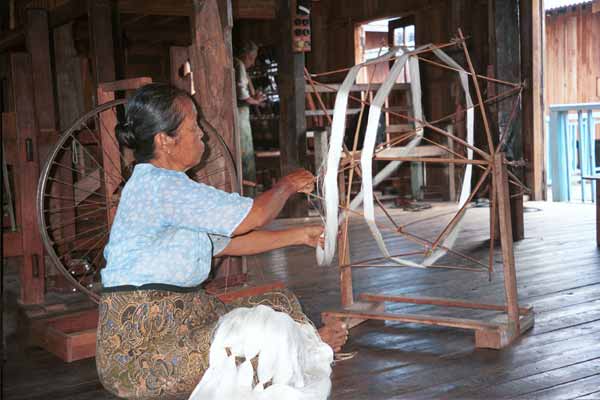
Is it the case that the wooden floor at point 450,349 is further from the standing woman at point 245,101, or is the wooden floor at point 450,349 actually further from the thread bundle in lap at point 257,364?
the standing woman at point 245,101

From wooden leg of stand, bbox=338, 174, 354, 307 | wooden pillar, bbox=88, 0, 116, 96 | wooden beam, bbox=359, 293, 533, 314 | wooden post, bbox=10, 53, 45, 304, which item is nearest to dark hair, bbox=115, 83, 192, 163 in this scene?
wooden leg of stand, bbox=338, 174, 354, 307

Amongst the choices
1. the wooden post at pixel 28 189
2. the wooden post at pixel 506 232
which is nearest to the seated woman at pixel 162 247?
the wooden post at pixel 506 232

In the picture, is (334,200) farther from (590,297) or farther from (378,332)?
(590,297)

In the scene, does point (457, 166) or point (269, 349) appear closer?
point (269, 349)

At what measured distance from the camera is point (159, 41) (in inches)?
400

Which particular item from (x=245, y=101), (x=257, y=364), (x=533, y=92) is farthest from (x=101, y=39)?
(x=533, y=92)

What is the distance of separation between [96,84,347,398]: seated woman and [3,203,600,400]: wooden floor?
0.51 meters

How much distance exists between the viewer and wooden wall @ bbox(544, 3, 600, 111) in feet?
33.4

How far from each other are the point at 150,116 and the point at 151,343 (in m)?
0.61

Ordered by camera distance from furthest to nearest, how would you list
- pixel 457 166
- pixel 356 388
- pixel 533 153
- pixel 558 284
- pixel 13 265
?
pixel 457 166
pixel 533 153
pixel 13 265
pixel 558 284
pixel 356 388

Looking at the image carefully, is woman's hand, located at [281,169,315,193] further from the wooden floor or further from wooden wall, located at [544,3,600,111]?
wooden wall, located at [544,3,600,111]

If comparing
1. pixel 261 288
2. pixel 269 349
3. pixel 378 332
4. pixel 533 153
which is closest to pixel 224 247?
pixel 269 349

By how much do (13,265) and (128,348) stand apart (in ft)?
12.0

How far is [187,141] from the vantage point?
215cm
